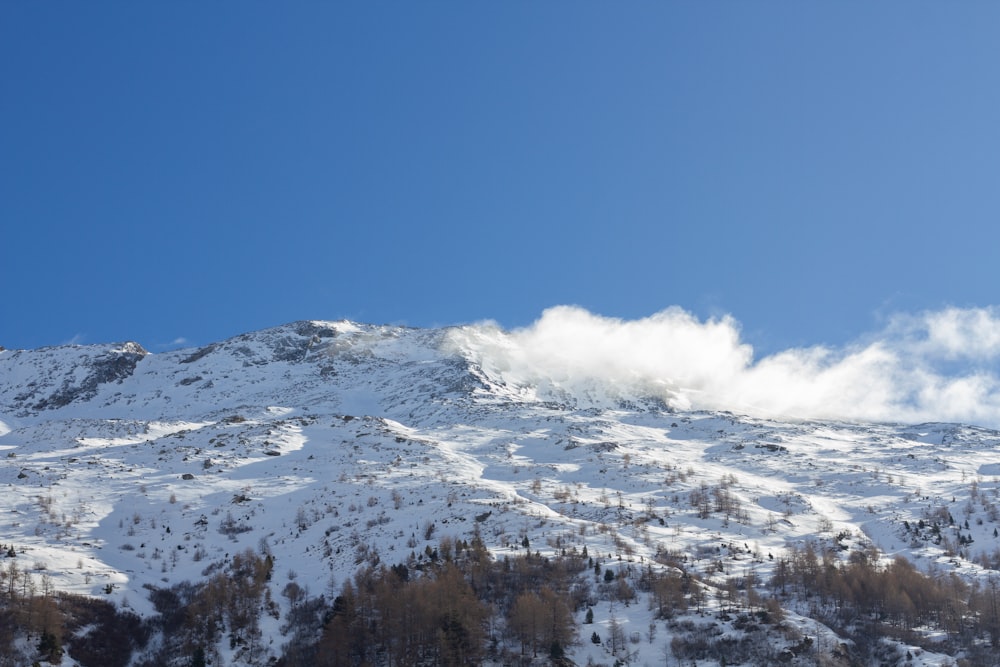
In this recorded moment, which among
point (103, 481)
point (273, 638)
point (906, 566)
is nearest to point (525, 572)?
point (273, 638)

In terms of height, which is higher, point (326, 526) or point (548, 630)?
point (326, 526)

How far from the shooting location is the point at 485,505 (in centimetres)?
10394

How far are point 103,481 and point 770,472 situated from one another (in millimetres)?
109131

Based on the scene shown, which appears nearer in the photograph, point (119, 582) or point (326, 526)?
point (119, 582)

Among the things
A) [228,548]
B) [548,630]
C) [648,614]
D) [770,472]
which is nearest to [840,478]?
[770,472]

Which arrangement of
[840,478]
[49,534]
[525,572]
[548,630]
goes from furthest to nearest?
[840,478] → [49,534] → [525,572] → [548,630]

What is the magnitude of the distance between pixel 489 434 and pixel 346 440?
32392 millimetres

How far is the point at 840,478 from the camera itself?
137625 mm

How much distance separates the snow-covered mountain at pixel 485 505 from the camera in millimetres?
83250

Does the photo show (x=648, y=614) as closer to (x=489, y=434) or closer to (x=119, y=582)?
(x=119, y=582)

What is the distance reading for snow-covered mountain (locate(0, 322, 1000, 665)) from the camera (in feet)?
273

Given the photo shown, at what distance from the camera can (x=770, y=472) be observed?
144 meters

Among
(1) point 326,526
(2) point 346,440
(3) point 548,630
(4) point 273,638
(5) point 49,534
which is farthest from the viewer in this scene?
(2) point 346,440

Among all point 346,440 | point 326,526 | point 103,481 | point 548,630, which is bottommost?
point 548,630
